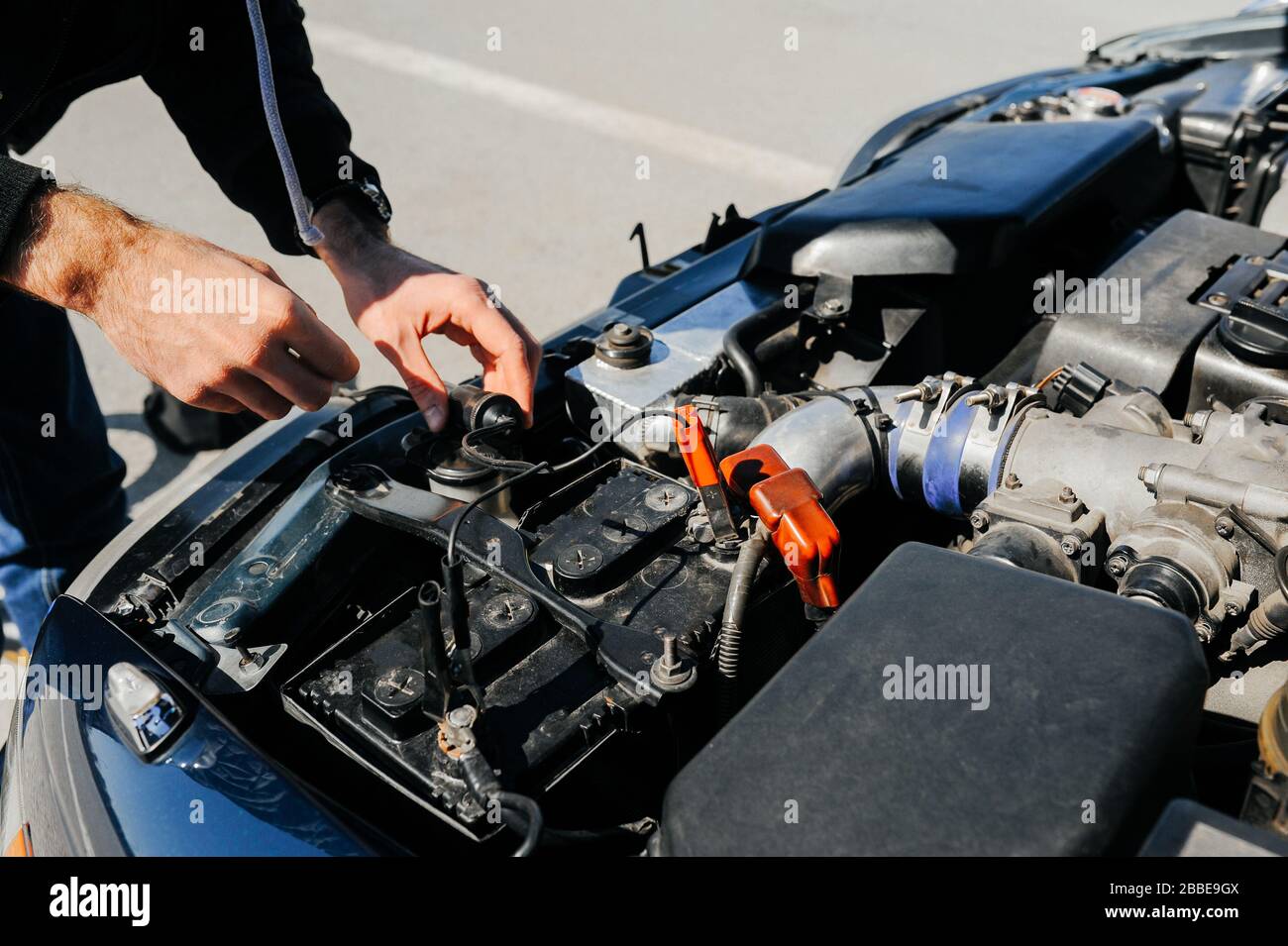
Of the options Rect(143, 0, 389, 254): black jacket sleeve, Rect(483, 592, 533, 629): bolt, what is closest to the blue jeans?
Rect(143, 0, 389, 254): black jacket sleeve

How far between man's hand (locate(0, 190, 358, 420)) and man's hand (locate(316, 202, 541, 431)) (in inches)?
7.3

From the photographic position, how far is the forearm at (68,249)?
1324mm

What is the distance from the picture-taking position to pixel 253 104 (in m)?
1.83

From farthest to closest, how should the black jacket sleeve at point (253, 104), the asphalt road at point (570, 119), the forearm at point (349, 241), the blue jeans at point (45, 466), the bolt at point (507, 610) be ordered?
1. the asphalt road at point (570, 119)
2. the blue jeans at point (45, 466)
3. the black jacket sleeve at point (253, 104)
4. the forearm at point (349, 241)
5. the bolt at point (507, 610)

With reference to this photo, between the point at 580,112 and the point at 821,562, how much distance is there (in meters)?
4.47

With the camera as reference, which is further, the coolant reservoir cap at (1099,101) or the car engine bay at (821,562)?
the coolant reservoir cap at (1099,101)

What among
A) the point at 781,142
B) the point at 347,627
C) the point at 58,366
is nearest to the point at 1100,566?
the point at 347,627

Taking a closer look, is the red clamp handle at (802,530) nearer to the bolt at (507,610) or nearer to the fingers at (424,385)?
the bolt at (507,610)

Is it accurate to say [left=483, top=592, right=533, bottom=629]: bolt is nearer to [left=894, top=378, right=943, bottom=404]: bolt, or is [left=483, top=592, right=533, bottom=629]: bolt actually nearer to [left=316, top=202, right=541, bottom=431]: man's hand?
[left=316, top=202, right=541, bottom=431]: man's hand

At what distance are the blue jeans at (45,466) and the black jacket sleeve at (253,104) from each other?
1.73ft

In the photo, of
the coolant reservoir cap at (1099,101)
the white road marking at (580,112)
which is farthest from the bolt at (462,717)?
the white road marking at (580,112)

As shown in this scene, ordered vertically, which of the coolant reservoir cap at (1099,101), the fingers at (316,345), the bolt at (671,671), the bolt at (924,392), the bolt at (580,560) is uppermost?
the coolant reservoir cap at (1099,101)

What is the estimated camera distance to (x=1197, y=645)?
910mm
